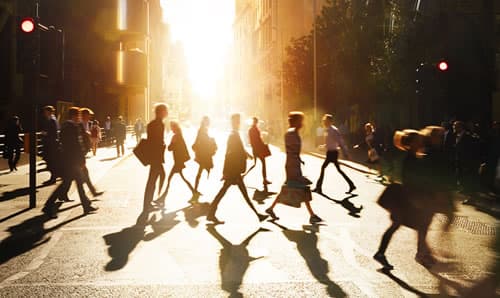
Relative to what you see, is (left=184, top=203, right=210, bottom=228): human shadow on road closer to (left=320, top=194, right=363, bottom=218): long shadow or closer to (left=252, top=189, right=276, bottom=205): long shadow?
(left=252, top=189, right=276, bottom=205): long shadow

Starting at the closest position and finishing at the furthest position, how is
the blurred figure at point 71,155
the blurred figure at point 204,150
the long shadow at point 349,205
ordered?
1. the blurred figure at point 71,155
2. the long shadow at point 349,205
3. the blurred figure at point 204,150

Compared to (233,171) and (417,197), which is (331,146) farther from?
(417,197)

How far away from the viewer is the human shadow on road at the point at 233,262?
18.6 feet

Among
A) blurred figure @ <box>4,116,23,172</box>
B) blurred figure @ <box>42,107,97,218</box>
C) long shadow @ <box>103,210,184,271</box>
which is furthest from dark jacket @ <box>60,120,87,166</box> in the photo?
blurred figure @ <box>4,116,23,172</box>

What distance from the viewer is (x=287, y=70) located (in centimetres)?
5009

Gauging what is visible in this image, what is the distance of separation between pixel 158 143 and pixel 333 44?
35029mm

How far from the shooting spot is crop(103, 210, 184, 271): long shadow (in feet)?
22.4

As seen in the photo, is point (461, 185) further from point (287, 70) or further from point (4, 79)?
point (287, 70)

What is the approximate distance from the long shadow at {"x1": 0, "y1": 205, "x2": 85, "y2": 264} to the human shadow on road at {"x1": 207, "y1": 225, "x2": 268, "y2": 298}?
90.6 inches

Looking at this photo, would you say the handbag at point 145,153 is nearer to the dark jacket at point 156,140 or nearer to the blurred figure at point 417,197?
the dark jacket at point 156,140

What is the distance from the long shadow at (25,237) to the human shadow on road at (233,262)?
7.55 ft

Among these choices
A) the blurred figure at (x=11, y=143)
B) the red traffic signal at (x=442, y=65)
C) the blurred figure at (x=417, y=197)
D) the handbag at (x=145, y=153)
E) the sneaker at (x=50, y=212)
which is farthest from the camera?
the blurred figure at (x=11, y=143)

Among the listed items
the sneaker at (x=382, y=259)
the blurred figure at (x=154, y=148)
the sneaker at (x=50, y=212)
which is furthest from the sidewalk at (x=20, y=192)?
the sneaker at (x=382, y=259)

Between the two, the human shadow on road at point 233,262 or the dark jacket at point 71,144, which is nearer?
the human shadow on road at point 233,262
